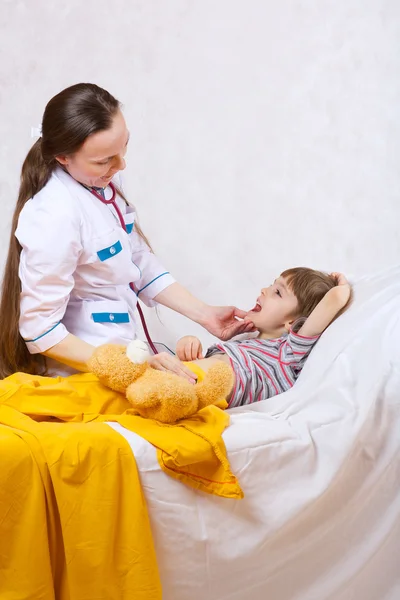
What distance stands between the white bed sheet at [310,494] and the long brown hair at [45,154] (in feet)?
1.62

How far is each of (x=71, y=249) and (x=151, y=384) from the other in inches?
17.5

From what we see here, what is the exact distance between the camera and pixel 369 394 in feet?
6.13

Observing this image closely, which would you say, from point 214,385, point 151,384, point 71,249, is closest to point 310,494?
point 214,385

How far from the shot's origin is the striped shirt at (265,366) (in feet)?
6.84

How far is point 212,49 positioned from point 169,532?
80.7 inches

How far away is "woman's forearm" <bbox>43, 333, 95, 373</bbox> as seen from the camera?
192 centimetres

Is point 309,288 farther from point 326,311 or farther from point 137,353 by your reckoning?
point 137,353

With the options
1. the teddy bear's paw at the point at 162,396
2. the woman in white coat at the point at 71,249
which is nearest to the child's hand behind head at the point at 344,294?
the woman in white coat at the point at 71,249

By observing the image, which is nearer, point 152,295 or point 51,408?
point 51,408

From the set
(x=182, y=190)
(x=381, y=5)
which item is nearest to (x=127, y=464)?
(x=182, y=190)

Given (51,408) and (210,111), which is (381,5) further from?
(51,408)

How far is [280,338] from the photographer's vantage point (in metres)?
2.22

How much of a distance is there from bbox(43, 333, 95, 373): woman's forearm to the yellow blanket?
0.30 meters

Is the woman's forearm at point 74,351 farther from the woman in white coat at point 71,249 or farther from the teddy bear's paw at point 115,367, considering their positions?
the teddy bear's paw at point 115,367
